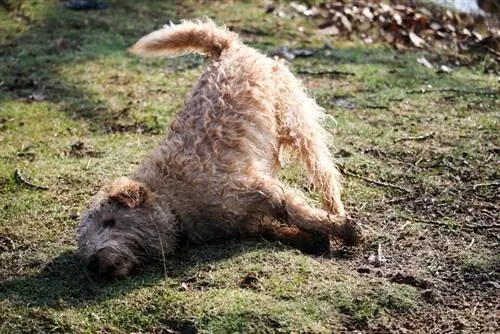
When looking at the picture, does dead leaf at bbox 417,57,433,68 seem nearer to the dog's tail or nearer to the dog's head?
the dog's tail

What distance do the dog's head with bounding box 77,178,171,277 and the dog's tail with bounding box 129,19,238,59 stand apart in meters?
1.55

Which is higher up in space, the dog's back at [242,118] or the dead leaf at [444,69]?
the dog's back at [242,118]

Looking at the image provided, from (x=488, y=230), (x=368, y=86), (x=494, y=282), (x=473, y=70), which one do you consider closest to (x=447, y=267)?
(x=494, y=282)

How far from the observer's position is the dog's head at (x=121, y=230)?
4215mm

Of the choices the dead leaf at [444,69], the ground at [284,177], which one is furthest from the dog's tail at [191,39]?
the dead leaf at [444,69]

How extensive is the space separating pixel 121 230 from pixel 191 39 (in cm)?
192

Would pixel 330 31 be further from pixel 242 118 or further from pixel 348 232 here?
pixel 348 232

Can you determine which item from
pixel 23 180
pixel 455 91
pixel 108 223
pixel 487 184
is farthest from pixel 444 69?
pixel 108 223

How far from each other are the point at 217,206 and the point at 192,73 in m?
3.94

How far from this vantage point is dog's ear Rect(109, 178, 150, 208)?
4.38 metres

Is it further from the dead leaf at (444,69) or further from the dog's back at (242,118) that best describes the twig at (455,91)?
the dog's back at (242,118)

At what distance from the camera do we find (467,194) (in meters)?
5.27

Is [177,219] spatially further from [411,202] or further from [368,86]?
[368,86]

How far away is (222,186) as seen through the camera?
4.53m
